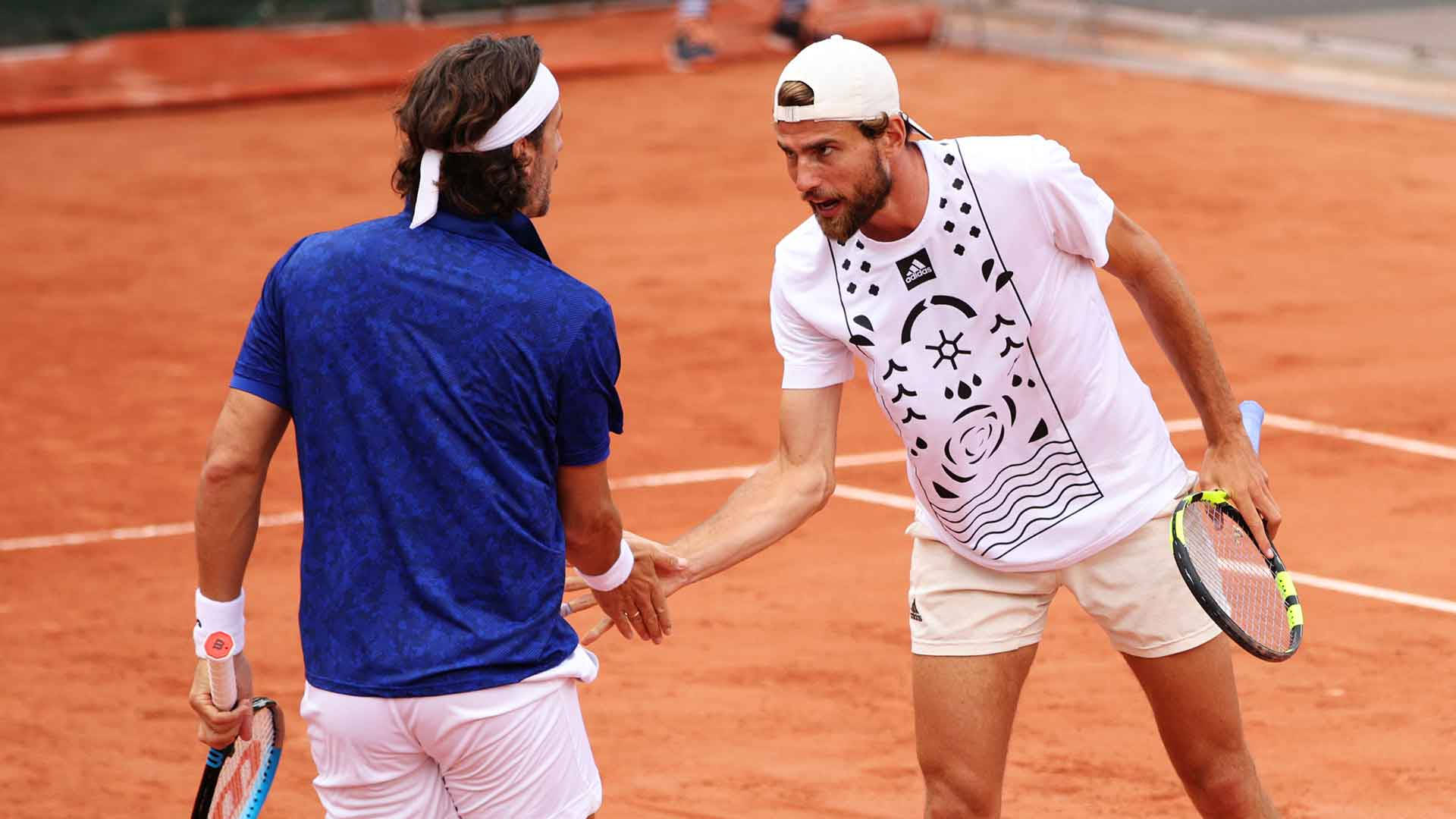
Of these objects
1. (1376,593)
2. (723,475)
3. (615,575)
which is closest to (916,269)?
(615,575)

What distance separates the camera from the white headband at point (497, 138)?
388cm

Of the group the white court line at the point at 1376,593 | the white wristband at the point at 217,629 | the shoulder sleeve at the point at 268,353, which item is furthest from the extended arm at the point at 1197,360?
the white court line at the point at 1376,593

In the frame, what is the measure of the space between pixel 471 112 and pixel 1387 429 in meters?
7.17

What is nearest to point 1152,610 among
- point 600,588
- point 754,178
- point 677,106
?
point 600,588

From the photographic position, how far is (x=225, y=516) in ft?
13.2

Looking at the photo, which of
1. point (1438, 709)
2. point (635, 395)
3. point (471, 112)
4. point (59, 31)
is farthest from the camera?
point (59, 31)

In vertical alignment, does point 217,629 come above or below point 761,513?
above

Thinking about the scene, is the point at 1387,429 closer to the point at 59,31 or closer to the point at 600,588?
the point at 600,588

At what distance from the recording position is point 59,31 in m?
20.0

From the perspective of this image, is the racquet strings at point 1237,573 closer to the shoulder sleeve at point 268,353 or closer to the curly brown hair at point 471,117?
the curly brown hair at point 471,117

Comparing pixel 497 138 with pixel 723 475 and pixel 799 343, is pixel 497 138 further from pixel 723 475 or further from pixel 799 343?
pixel 723 475

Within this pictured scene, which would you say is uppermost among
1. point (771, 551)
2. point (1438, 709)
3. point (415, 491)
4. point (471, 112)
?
point (471, 112)

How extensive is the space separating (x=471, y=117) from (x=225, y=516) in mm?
906

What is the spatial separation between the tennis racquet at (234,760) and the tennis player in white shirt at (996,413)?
983 mm
